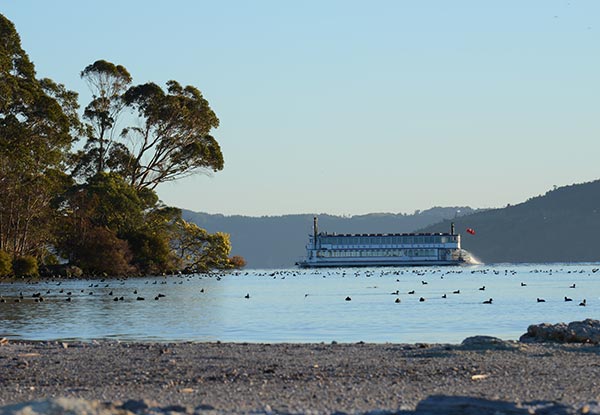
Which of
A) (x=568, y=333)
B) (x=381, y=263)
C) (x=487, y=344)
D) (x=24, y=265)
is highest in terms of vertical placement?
(x=381, y=263)

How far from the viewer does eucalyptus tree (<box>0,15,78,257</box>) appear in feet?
215

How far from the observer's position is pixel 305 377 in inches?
640

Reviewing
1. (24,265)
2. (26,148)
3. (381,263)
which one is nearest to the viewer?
(26,148)

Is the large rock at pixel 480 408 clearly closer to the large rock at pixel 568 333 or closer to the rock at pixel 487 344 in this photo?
the rock at pixel 487 344

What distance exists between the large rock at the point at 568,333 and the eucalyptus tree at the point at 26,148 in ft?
149

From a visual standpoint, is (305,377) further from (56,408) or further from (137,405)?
(56,408)

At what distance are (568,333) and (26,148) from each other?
4827 cm

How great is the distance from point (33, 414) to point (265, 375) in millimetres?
6492

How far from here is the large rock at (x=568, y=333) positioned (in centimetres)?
2272

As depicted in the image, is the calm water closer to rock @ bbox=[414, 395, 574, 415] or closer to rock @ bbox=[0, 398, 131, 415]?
rock @ bbox=[414, 395, 574, 415]

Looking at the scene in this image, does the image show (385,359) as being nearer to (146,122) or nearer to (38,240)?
(38,240)

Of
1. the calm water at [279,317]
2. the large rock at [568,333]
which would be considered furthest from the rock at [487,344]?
the calm water at [279,317]

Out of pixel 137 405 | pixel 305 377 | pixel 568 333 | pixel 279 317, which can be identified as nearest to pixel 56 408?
pixel 137 405

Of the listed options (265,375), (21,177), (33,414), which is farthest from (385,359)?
(21,177)
